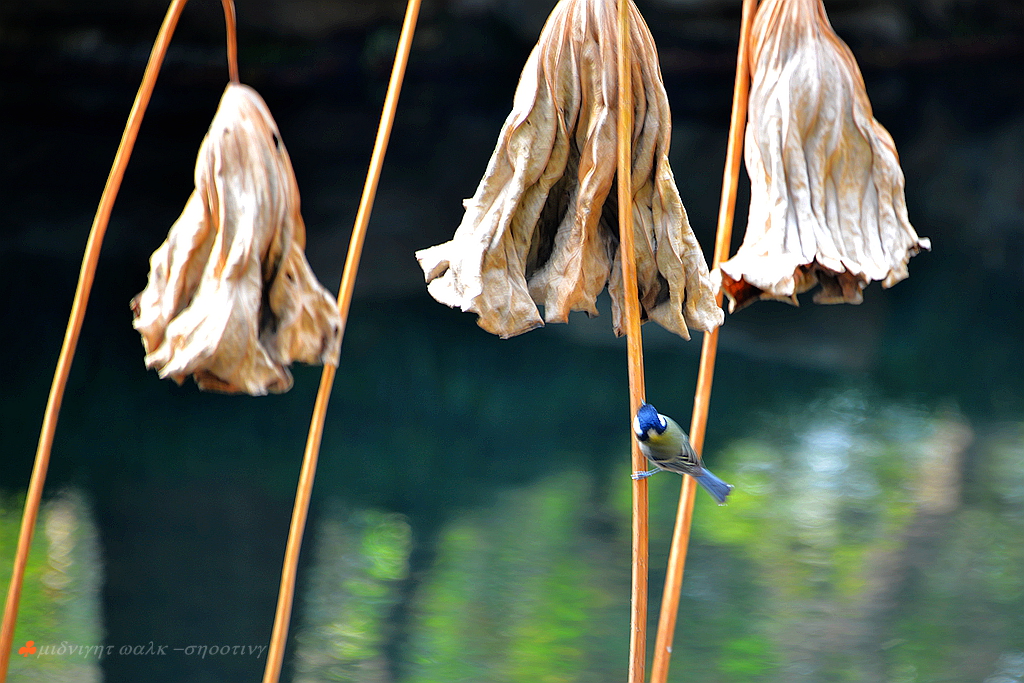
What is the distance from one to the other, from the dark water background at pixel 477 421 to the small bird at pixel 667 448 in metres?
1.50

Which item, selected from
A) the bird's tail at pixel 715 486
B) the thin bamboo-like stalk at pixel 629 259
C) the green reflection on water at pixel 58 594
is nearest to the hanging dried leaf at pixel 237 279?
the thin bamboo-like stalk at pixel 629 259

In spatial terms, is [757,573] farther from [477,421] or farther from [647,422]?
[647,422]

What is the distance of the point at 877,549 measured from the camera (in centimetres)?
249

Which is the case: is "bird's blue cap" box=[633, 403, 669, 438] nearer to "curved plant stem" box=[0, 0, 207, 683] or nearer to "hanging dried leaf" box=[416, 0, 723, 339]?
"hanging dried leaf" box=[416, 0, 723, 339]

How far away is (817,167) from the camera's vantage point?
736mm

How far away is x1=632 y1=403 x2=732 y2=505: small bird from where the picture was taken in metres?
0.68

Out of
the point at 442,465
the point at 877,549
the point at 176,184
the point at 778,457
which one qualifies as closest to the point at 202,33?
the point at 176,184

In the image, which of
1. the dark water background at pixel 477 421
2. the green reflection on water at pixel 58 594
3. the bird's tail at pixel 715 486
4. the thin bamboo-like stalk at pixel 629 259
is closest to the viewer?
the thin bamboo-like stalk at pixel 629 259

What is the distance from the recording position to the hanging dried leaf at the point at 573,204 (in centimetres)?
67

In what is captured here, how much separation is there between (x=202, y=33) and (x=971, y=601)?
393cm

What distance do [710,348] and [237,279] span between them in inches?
15.5

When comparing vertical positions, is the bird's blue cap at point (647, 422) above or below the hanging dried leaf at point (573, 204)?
below

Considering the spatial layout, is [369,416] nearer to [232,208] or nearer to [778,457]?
[778,457]

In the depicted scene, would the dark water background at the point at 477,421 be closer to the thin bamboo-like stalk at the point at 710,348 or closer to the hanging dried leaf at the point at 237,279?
the thin bamboo-like stalk at the point at 710,348
